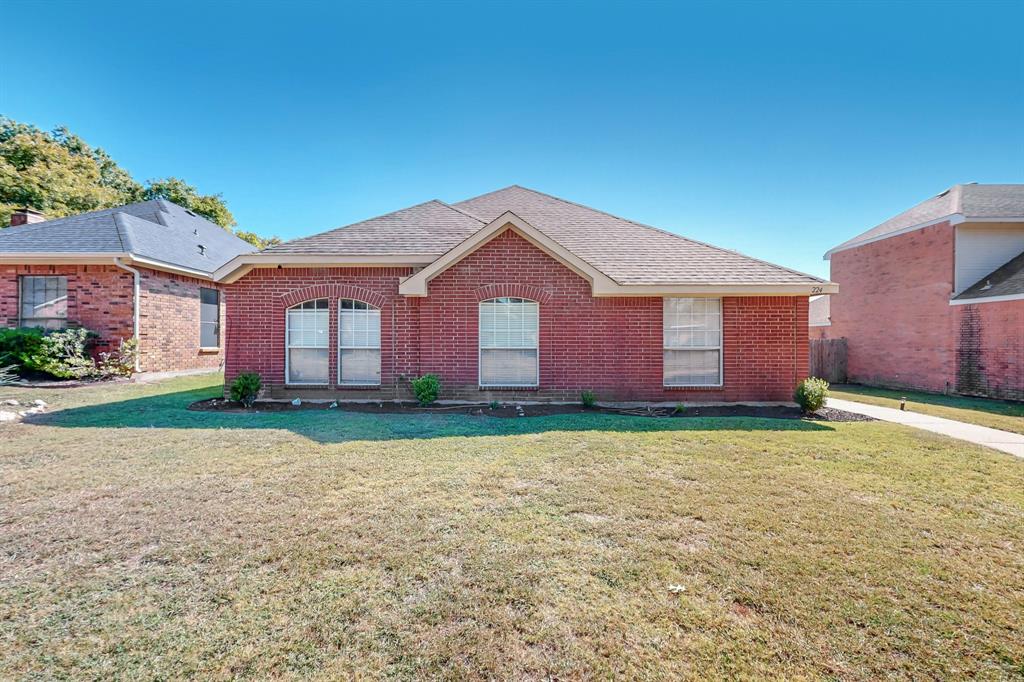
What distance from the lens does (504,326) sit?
30.3 ft

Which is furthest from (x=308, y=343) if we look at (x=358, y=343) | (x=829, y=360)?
(x=829, y=360)

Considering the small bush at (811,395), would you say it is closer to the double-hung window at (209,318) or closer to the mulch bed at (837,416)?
the mulch bed at (837,416)

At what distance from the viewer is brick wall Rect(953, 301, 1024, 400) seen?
11.5m

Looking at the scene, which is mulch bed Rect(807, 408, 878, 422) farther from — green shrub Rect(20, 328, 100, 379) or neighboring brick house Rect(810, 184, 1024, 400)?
green shrub Rect(20, 328, 100, 379)

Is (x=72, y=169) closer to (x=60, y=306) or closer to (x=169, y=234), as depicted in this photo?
(x=169, y=234)

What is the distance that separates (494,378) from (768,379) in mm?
6228

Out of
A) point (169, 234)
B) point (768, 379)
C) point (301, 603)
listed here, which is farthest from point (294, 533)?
point (169, 234)

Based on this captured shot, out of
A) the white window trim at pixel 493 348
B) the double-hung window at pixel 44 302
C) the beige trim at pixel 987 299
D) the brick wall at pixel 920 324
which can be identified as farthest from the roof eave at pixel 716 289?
the double-hung window at pixel 44 302

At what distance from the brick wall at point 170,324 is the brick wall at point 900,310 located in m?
25.6

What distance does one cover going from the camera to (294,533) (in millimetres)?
3525

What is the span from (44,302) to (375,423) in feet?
42.5

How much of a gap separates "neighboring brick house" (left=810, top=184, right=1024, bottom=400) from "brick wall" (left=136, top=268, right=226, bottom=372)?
25195 millimetres

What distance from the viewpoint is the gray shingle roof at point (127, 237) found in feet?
40.1

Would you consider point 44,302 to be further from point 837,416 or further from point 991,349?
point 991,349
